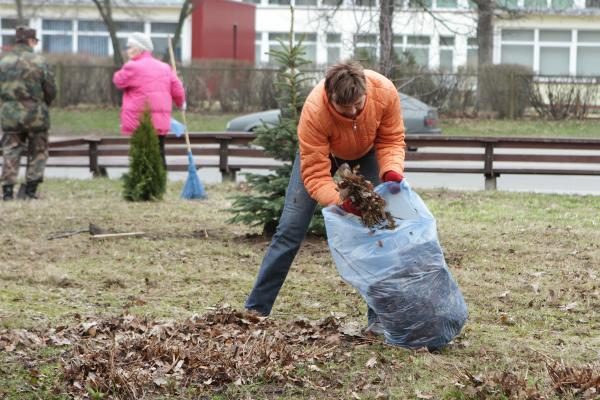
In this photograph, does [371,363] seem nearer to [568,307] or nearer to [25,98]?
[568,307]

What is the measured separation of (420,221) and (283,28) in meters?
41.7

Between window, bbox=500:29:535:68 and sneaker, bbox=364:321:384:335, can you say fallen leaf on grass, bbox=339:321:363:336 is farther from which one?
window, bbox=500:29:535:68

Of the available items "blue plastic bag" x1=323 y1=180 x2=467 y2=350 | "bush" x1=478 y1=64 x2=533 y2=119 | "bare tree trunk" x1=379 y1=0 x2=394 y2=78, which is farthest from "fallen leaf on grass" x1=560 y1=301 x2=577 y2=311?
"bush" x1=478 y1=64 x2=533 y2=119

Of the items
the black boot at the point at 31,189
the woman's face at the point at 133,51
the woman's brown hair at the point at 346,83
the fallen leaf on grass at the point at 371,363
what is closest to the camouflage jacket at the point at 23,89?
the black boot at the point at 31,189

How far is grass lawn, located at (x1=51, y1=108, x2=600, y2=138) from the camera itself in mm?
26391

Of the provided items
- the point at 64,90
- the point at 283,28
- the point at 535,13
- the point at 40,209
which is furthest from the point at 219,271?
the point at 283,28

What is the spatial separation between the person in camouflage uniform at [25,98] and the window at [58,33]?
3506cm

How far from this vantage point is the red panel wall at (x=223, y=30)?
3384 centimetres

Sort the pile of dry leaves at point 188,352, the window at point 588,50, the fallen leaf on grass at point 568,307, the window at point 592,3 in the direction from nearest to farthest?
the pile of dry leaves at point 188,352, the fallen leaf on grass at point 568,307, the window at point 592,3, the window at point 588,50

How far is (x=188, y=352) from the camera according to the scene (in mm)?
5648

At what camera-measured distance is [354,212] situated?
597cm

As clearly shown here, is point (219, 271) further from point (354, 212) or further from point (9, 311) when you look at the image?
point (354, 212)

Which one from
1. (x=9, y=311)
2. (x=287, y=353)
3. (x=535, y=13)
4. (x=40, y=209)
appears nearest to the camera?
(x=287, y=353)

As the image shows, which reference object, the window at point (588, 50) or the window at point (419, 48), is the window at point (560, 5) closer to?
the window at point (588, 50)
